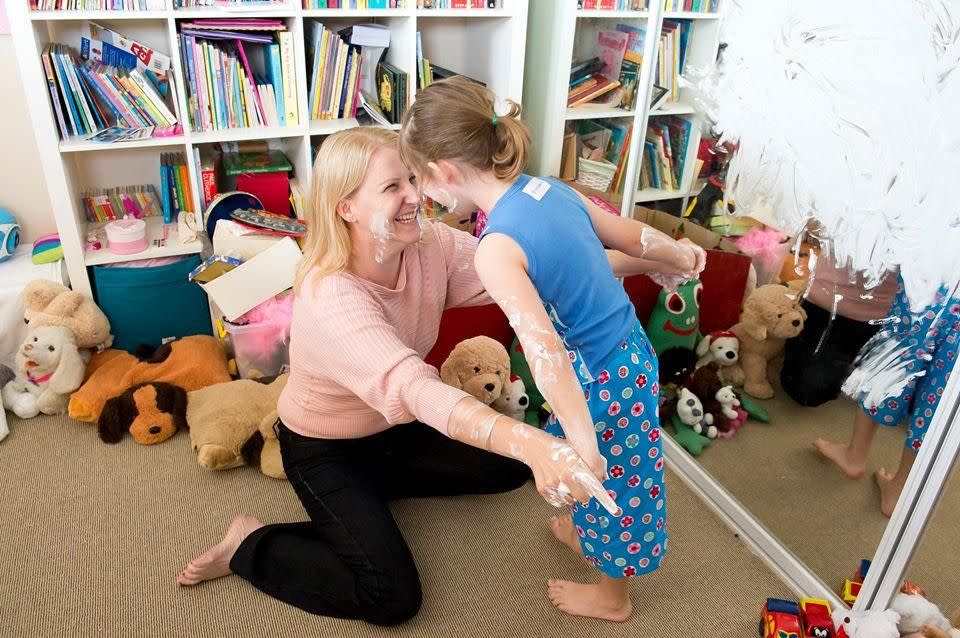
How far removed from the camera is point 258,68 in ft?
7.19

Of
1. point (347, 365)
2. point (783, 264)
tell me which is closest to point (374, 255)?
point (347, 365)

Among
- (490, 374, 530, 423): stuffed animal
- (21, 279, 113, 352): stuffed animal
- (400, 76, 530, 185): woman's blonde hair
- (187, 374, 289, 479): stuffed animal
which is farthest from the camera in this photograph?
(21, 279, 113, 352): stuffed animal

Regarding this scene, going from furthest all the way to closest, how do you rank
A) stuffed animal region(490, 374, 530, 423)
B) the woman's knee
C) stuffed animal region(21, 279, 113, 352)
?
stuffed animal region(21, 279, 113, 352) < stuffed animal region(490, 374, 530, 423) < the woman's knee

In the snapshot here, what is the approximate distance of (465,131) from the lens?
1099 millimetres

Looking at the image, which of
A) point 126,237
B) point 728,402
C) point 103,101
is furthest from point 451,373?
point 103,101

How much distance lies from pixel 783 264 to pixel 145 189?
2007 millimetres

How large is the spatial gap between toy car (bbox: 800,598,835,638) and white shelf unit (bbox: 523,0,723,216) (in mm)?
950

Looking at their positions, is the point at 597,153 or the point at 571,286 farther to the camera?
the point at 597,153

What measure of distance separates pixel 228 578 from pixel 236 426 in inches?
17.2

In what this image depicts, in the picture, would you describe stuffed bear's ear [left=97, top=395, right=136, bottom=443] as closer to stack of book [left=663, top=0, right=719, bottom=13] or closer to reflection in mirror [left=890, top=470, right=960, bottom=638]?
stack of book [left=663, top=0, right=719, bottom=13]

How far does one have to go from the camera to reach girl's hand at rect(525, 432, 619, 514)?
3.09 ft

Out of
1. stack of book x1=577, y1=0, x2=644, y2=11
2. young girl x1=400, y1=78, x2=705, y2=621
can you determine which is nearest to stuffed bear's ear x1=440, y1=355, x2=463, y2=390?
young girl x1=400, y1=78, x2=705, y2=621

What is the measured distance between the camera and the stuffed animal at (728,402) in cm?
186

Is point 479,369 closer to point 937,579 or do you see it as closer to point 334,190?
point 334,190
